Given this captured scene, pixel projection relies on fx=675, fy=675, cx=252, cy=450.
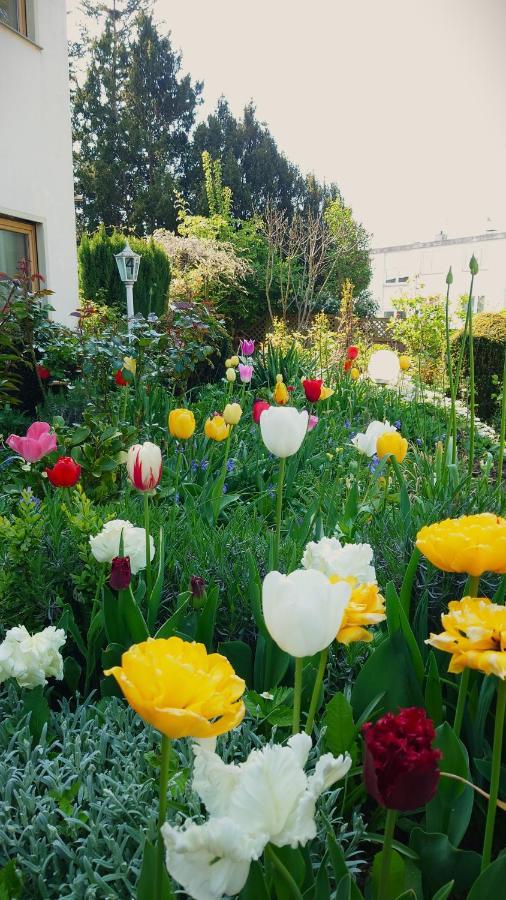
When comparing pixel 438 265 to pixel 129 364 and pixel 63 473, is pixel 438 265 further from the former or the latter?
pixel 63 473

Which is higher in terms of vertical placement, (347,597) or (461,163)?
(461,163)

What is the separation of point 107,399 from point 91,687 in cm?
246

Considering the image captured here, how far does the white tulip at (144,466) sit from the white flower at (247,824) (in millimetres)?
887

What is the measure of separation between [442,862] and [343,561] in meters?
0.44

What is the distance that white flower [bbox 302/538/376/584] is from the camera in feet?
3.01

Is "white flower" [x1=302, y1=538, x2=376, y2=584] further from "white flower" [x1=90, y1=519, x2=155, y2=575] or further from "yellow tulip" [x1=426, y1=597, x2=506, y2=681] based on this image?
"white flower" [x1=90, y1=519, x2=155, y2=575]

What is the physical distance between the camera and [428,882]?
3.10 feet

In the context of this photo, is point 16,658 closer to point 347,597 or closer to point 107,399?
point 347,597

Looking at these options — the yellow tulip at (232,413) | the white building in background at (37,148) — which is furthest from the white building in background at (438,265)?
the yellow tulip at (232,413)

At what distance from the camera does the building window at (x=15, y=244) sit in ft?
19.4

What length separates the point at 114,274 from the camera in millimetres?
9953

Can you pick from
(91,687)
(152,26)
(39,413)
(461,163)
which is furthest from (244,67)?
(91,687)

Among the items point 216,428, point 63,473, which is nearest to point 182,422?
point 216,428

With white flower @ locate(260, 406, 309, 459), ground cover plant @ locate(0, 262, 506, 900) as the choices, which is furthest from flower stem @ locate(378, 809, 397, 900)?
white flower @ locate(260, 406, 309, 459)
